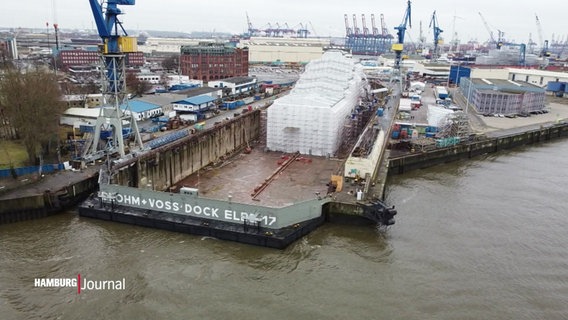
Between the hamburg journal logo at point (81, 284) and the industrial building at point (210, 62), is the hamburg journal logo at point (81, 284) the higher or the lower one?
the lower one

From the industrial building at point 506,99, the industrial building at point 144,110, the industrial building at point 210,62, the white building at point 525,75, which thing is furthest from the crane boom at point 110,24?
the white building at point 525,75

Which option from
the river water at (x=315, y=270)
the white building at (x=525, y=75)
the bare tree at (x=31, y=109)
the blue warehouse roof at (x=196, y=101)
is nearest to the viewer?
the river water at (x=315, y=270)

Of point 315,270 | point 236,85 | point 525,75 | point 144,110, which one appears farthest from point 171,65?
point 315,270

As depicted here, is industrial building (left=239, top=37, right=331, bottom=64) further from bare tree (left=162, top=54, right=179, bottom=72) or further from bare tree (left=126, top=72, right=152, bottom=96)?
bare tree (left=126, top=72, right=152, bottom=96)

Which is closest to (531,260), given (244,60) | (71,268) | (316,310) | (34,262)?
(316,310)

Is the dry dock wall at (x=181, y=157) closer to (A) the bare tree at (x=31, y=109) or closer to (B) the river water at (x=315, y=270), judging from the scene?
(B) the river water at (x=315, y=270)

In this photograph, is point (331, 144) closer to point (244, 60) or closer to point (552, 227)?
point (552, 227)

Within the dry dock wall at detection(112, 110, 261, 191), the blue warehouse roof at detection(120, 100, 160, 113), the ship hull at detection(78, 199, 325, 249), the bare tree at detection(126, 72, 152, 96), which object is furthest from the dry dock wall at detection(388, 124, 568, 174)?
the bare tree at detection(126, 72, 152, 96)
